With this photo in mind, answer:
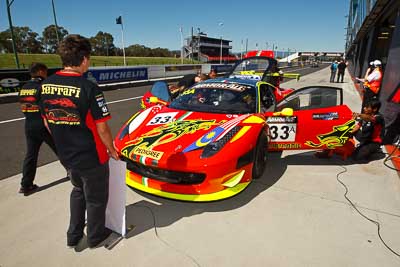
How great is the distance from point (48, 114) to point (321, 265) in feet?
7.99

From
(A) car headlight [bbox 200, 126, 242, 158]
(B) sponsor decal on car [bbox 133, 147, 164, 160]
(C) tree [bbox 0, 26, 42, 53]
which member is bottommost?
(B) sponsor decal on car [bbox 133, 147, 164, 160]

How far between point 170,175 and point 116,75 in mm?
14599

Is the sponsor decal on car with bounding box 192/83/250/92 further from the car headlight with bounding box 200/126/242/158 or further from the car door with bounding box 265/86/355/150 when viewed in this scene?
the car headlight with bounding box 200/126/242/158

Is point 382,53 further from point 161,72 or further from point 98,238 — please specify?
point 98,238

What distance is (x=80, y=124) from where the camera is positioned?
5.90 feet

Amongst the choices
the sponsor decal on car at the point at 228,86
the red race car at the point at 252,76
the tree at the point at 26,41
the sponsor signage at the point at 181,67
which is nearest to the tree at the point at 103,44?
the tree at the point at 26,41

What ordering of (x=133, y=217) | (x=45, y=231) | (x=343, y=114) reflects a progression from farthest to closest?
(x=343, y=114)
(x=133, y=217)
(x=45, y=231)

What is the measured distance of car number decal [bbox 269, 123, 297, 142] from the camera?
3434mm

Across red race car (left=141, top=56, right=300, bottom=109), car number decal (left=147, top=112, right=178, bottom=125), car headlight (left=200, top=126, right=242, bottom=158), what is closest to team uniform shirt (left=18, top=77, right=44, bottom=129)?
car number decal (left=147, top=112, right=178, bottom=125)

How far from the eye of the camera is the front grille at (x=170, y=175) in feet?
8.18

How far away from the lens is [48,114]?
1841 millimetres

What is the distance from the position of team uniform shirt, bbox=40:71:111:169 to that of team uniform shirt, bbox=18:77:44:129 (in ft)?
4.09

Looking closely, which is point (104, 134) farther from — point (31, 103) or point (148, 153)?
point (31, 103)

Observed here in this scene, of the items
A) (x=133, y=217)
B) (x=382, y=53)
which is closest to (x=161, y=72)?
(x=382, y=53)
